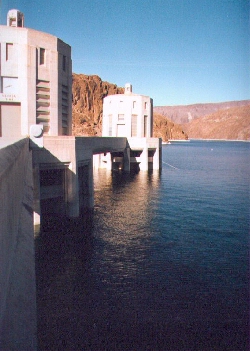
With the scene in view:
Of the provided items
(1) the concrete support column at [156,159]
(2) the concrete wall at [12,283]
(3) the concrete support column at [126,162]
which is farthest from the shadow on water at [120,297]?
(1) the concrete support column at [156,159]

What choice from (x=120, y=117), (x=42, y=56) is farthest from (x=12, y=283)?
(x=120, y=117)

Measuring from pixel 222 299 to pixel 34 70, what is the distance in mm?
24606

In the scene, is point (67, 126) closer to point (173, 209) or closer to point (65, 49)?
point (65, 49)

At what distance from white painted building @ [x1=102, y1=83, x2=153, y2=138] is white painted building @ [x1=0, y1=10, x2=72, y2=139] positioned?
3570cm

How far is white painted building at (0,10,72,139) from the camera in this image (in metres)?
29.6

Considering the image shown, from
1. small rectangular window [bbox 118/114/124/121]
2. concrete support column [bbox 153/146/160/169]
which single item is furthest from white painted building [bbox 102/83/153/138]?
concrete support column [bbox 153/146/160/169]

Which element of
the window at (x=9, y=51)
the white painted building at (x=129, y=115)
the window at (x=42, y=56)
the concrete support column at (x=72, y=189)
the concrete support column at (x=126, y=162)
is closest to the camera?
the concrete support column at (x=72, y=189)

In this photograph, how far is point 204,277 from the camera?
18.3 metres

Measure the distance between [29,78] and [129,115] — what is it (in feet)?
131

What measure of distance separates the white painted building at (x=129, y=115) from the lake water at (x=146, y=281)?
1458 inches

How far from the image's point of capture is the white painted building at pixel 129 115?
6844 centimetres

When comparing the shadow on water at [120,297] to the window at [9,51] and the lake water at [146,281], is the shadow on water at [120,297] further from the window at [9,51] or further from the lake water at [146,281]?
the window at [9,51]

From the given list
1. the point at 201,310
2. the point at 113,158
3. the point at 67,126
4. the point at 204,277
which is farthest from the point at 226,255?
the point at 113,158

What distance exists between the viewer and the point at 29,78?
3009 cm
